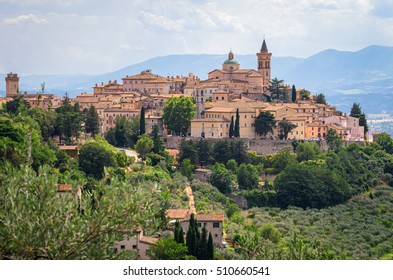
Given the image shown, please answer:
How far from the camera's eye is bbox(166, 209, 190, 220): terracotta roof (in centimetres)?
2356

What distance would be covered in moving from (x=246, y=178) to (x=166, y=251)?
54.7 feet

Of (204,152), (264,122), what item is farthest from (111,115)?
(264,122)

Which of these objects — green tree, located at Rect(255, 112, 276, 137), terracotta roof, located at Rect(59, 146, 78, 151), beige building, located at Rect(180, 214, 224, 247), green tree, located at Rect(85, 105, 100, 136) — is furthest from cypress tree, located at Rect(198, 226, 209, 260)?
green tree, located at Rect(255, 112, 276, 137)

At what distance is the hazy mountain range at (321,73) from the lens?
397ft

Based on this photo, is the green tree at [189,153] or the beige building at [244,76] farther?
the beige building at [244,76]

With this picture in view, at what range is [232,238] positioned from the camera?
2431cm

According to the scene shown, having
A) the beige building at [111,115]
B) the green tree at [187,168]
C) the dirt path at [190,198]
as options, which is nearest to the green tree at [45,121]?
the green tree at [187,168]

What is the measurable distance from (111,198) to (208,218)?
13.1 m

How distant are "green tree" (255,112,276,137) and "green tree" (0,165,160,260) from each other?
27319 millimetres

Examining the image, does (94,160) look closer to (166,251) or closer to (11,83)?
(166,251)

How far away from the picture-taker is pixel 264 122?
38250mm

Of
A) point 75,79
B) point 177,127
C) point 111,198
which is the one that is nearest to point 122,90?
point 177,127

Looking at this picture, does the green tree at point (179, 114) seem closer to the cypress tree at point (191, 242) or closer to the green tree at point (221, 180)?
the green tree at point (221, 180)

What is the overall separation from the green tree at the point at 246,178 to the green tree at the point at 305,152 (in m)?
3.20
